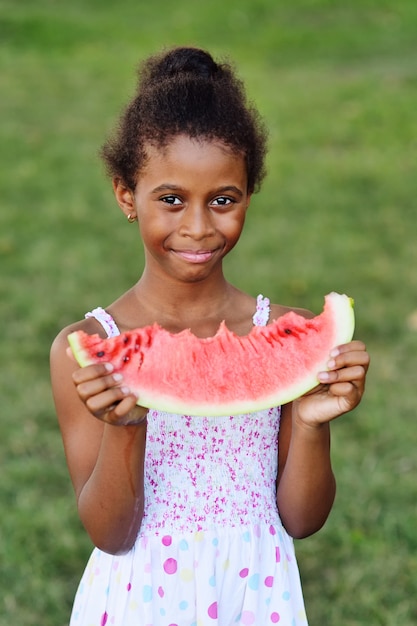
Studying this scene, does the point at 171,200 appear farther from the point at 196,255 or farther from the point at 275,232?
the point at 275,232

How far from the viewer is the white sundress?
209cm

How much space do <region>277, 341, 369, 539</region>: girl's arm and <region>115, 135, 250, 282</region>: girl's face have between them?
0.38m

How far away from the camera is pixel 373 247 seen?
680 centimetres

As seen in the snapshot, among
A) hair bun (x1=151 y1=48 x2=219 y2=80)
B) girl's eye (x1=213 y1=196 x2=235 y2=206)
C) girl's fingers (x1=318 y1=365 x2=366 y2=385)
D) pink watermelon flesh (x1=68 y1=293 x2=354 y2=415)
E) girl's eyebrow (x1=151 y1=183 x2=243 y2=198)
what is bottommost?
girl's fingers (x1=318 y1=365 x2=366 y2=385)

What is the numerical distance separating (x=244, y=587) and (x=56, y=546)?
5.80 feet

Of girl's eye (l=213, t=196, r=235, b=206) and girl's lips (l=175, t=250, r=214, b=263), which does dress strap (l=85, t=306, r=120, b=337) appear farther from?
girl's eye (l=213, t=196, r=235, b=206)

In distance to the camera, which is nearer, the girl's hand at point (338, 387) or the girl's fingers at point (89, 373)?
the girl's fingers at point (89, 373)

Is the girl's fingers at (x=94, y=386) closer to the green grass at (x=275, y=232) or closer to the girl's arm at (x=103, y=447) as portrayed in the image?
the girl's arm at (x=103, y=447)

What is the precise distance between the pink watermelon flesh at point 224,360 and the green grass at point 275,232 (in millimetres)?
781

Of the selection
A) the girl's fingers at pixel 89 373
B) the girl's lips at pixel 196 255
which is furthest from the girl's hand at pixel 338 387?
the girl's fingers at pixel 89 373

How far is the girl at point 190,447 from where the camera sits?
2045mm

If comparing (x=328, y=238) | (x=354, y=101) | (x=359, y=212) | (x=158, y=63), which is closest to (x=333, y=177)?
(x=359, y=212)

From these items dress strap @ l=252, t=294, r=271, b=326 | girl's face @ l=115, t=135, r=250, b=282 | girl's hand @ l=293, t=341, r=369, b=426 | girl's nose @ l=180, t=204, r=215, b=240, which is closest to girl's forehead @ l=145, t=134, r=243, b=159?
girl's face @ l=115, t=135, r=250, b=282

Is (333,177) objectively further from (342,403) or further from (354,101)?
(342,403)
